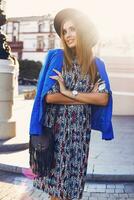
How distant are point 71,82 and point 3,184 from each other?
9.42 feet

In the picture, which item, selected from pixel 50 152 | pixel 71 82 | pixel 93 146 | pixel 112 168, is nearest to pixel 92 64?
pixel 71 82

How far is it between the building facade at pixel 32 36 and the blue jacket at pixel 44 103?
5567cm

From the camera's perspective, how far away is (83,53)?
315cm

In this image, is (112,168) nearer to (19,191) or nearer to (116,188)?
(116,188)

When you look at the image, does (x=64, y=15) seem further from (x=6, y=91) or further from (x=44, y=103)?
(x=6, y=91)

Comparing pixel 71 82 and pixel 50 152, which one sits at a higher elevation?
pixel 71 82

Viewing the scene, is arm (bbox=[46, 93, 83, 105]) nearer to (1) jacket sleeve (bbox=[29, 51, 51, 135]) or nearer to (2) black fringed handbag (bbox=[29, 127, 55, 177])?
(1) jacket sleeve (bbox=[29, 51, 51, 135])

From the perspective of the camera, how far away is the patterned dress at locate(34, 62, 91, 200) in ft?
10.5

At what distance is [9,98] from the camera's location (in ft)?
27.4

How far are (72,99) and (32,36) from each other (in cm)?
5907

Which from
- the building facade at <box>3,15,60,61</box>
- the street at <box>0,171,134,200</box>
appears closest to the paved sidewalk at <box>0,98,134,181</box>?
the street at <box>0,171,134,200</box>

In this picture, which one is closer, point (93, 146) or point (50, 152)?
point (50, 152)

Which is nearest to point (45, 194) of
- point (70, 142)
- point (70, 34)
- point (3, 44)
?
point (70, 142)

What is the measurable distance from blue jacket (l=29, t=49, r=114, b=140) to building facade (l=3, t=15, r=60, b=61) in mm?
55672
